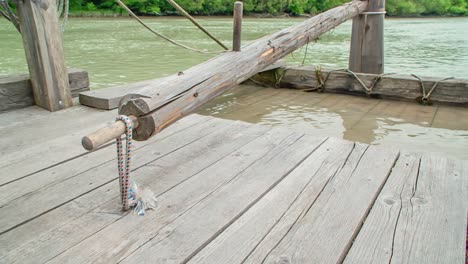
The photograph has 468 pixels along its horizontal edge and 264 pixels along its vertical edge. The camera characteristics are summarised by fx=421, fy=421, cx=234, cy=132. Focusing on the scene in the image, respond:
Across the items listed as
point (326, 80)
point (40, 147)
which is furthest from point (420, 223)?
point (326, 80)

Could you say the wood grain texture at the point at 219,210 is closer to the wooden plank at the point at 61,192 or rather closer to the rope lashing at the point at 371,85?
the wooden plank at the point at 61,192

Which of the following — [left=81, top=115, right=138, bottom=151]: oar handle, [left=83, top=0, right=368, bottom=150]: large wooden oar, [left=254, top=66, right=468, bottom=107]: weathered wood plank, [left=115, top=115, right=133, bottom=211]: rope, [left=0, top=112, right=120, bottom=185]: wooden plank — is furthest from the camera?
[left=254, top=66, right=468, bottom=107]: weathered wood plank

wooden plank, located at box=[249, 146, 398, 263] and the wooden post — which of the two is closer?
wooden plank, located at box=[249, 146, 398, 263]

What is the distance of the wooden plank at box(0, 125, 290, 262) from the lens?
1601 mm

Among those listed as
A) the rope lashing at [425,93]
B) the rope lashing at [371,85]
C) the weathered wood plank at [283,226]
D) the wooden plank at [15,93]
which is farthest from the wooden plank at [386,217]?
the rope lashing at [371,85]

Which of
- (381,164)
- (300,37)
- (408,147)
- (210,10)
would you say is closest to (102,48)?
(300,37)

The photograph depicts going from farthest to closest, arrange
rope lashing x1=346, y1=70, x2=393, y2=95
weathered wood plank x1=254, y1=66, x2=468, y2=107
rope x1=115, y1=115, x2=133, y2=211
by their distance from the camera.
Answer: rope lashing x1=346, y1=70, x2=393, y2=95 → weathered wood plank x1=254, y1=66, x2=468, y2=107 → rope x1=115, y1=115, x2=133, y2=211

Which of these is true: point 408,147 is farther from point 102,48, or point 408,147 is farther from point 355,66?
point 102,48

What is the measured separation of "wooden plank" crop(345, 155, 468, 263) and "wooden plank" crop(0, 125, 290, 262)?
0.77 m

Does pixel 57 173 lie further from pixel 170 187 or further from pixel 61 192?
pixel 170 187

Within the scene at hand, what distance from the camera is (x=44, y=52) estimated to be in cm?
327

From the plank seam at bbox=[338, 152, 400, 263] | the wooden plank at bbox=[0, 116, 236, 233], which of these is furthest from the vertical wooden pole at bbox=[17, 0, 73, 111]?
the plank seam at bbox=[338, 152, 400, 263]

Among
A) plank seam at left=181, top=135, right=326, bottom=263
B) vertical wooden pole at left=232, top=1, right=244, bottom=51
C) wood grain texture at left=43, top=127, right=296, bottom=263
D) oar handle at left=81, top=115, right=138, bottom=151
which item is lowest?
plank seam at left=181, top=135, right=326, bottom=263

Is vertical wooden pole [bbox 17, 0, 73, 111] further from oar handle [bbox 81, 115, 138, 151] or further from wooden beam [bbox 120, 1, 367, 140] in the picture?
oar handle [bbox 81, 115, 138, 151]
